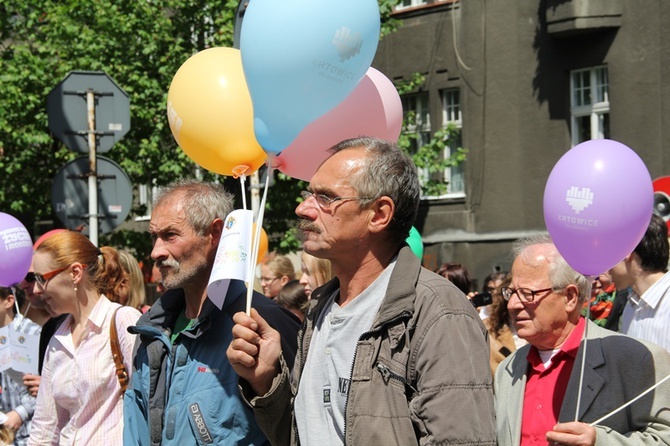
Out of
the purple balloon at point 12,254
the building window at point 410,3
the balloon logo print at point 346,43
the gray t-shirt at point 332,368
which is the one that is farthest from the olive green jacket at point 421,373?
the building window at point 410,3

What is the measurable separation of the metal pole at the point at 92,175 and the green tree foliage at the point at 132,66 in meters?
7.34

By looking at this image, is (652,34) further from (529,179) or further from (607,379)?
(607,379)

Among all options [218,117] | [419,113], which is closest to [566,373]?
[218,117]

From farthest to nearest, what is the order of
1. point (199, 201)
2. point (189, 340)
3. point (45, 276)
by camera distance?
1. point (45, 276)
2. point (199, 201)
3. point (189, 340)

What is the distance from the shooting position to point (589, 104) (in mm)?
20625

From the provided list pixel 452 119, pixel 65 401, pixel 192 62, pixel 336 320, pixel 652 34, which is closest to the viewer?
pixel 336 320

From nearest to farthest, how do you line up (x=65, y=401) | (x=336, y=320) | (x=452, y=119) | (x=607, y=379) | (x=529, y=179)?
(x=336, y=320), (x=607, y=379), (x=65, y=401), (x=529, y=179), (x=452, y=119)

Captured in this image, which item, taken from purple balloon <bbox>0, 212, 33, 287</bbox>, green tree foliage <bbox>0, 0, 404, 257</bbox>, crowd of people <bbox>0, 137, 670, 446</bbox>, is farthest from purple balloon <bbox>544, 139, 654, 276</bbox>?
green tree foliage <bbox>0, 0, 404, 257</bbox>

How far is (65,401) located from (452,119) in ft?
58.3

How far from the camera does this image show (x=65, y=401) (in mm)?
5688

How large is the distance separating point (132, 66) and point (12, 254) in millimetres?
11858

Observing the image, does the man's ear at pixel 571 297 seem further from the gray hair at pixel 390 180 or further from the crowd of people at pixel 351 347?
the gray hair at pixel 390 180

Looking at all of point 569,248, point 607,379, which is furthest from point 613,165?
point 607,379

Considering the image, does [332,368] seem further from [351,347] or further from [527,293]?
[527,293]
